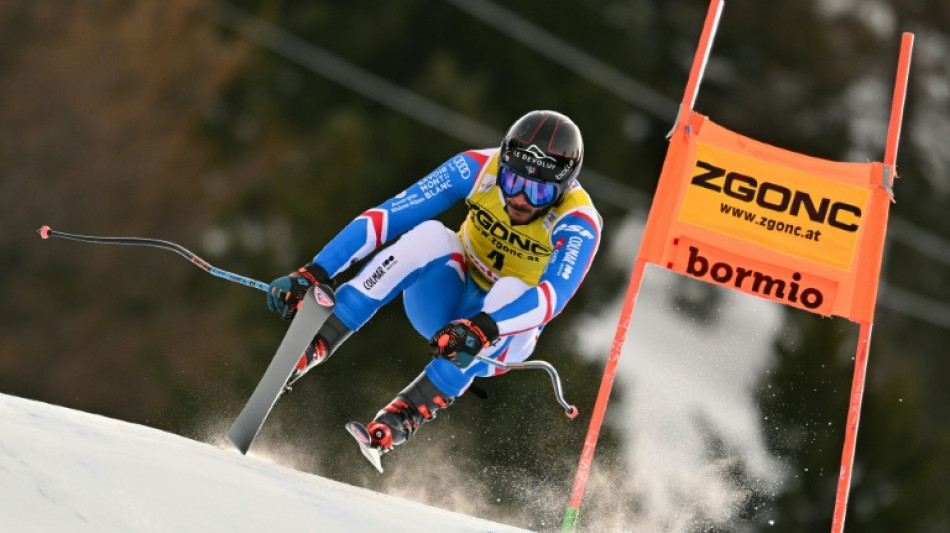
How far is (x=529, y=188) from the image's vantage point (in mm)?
6492

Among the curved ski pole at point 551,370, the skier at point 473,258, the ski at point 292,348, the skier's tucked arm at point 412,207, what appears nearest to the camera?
the curved ski pole at point 551,370

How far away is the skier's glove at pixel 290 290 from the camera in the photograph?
19.9 ft

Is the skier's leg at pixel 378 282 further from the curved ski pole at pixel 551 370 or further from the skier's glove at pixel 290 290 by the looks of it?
the curved ski pole at pixel 551 370

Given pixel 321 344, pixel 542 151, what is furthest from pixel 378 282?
pixel 542 151

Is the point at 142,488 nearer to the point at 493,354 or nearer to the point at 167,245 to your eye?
the point at 167,245

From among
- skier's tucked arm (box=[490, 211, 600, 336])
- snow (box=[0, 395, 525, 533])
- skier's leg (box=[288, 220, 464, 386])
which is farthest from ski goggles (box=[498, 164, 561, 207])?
snow (box=[0, 395, 525, 533])

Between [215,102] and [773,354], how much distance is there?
40.4 ft

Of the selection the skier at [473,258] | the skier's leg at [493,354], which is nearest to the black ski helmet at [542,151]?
the skier at [473,258]

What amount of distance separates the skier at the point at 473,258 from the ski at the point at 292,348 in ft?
0.20

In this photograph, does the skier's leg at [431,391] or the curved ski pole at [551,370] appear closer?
the curved ski pole at [551,370]

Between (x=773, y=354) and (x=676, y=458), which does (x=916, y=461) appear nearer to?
(x=773, y=354)

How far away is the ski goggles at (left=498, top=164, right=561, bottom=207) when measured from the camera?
21.3 ft

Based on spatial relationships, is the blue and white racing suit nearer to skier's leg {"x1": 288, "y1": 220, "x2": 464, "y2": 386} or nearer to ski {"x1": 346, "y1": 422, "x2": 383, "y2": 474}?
skier's leg {"x1": 288, "y1": 220, "x2": 464, "y2": 386}

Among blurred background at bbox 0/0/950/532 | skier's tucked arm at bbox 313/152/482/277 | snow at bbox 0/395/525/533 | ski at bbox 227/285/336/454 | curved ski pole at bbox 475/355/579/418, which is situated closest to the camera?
snow at bbox 0/395/525/533
